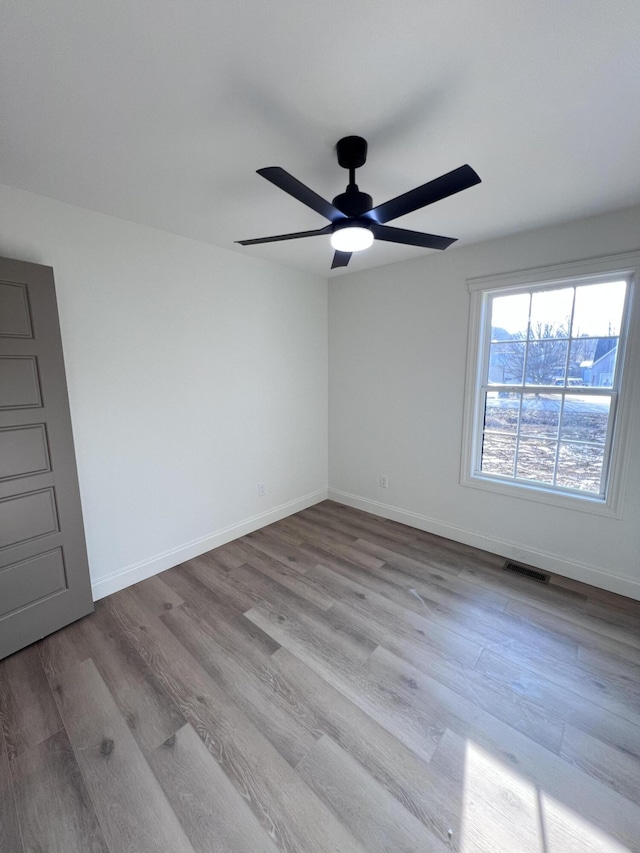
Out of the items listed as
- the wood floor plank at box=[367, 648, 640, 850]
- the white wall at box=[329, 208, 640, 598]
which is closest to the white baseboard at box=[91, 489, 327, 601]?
the white wall at box=[329, 208, 640, 598]

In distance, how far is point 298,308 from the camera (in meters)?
3.57

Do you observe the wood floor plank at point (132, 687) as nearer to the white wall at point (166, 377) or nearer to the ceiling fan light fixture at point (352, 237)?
the white wall at point (166, 377)

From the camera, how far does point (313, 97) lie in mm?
1305

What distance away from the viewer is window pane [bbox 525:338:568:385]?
257cm

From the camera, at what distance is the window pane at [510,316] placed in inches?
107

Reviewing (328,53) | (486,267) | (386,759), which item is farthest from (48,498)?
(486,267)

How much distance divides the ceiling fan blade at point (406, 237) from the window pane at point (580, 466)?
185 cm

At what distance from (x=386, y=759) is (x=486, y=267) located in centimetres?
313

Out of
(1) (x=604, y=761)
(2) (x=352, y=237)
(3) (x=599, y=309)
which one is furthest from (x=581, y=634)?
(2) (x=352, y=237)

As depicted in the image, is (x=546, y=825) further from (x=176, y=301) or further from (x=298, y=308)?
(x=298, y=308)

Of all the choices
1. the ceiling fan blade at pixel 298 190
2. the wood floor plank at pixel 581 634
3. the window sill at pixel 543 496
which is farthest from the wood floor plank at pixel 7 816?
the window sill at pixel 543 496

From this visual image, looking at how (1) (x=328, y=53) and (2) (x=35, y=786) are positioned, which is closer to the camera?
(1) (x=328, y=53)

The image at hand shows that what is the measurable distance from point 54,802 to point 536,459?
3.27 m

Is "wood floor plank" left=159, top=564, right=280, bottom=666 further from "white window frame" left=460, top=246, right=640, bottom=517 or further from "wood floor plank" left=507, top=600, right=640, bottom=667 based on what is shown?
"white window frame" left=460, top=246, right=640, bottom=517
